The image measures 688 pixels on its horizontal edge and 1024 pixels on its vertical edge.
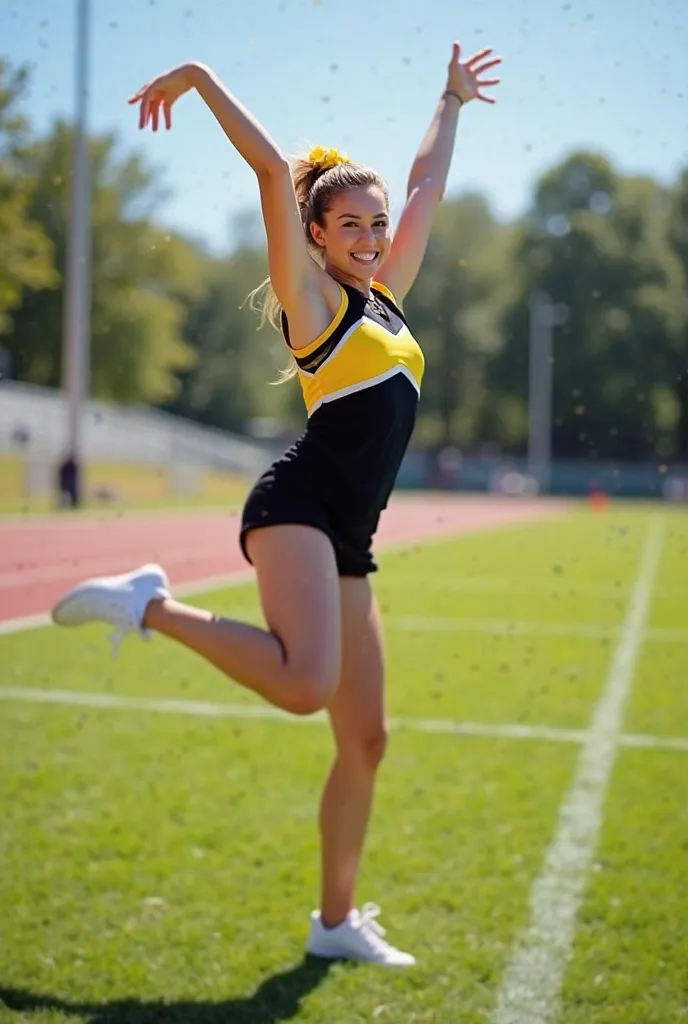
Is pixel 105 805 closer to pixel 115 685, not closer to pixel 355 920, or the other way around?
pixel 355 920

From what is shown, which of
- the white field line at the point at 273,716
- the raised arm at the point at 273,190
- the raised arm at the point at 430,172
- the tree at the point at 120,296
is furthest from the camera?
the tree at the point at 120,296

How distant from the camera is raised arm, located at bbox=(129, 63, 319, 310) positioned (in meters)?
2.54

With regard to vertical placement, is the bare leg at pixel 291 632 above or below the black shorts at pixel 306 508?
below

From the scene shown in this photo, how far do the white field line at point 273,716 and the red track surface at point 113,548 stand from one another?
0.70 meters

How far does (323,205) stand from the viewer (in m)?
2.80

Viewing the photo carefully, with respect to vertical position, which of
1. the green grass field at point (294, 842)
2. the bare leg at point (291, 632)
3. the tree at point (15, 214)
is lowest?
the green grass field at point (294, 842)

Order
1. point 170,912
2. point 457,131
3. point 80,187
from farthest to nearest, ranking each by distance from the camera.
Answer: point 80,187 < point 457,131 < point 170,912

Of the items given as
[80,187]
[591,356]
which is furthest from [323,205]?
[591,356]

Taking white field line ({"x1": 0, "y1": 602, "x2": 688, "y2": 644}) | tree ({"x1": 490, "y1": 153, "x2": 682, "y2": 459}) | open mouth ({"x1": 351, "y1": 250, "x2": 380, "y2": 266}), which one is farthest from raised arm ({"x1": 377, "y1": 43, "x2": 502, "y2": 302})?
white field line ({"x1": 0, "y1": 602, "x2": 688, "y2": 644})

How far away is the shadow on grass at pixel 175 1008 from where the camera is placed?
8.35 ft

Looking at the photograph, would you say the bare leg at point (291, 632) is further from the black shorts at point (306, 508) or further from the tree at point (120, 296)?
the tree at point (120, 296)

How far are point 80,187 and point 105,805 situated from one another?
512 inches

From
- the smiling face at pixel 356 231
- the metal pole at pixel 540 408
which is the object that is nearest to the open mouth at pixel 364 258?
the smiling face at pixel 356 231

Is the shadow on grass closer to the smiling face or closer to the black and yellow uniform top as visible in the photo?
the black and yellow uniform top
